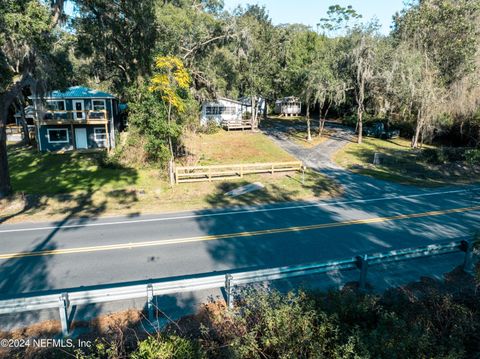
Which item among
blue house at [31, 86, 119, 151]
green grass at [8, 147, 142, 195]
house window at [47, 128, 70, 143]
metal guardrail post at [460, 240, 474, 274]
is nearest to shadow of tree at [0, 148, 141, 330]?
green grass at [8, 147, 142, 195]

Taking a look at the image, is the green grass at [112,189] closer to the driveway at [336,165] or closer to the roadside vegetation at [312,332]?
the driveway at [336,165]

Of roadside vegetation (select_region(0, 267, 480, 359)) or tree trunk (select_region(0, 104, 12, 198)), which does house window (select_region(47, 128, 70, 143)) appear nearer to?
tree trunk (select_region(0, 104, 12, 198))

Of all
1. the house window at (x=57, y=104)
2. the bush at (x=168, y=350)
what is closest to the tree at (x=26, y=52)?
the house window at (x=57, y=104)

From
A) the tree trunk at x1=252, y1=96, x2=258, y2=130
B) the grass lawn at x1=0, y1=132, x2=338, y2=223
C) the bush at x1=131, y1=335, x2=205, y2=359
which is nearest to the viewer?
the bush at x1=131, y1=335, x2=205, y2=359

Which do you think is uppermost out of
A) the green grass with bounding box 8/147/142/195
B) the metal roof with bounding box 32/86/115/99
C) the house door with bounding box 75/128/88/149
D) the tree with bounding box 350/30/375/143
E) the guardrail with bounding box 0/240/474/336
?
the tree with bounding box 350/30/375/143

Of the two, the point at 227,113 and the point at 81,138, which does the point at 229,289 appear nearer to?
the point at 81,138

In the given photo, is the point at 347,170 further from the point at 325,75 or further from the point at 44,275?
the point at 44,275

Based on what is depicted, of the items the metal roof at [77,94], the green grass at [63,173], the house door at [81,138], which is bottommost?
the green grass at [63,173]
